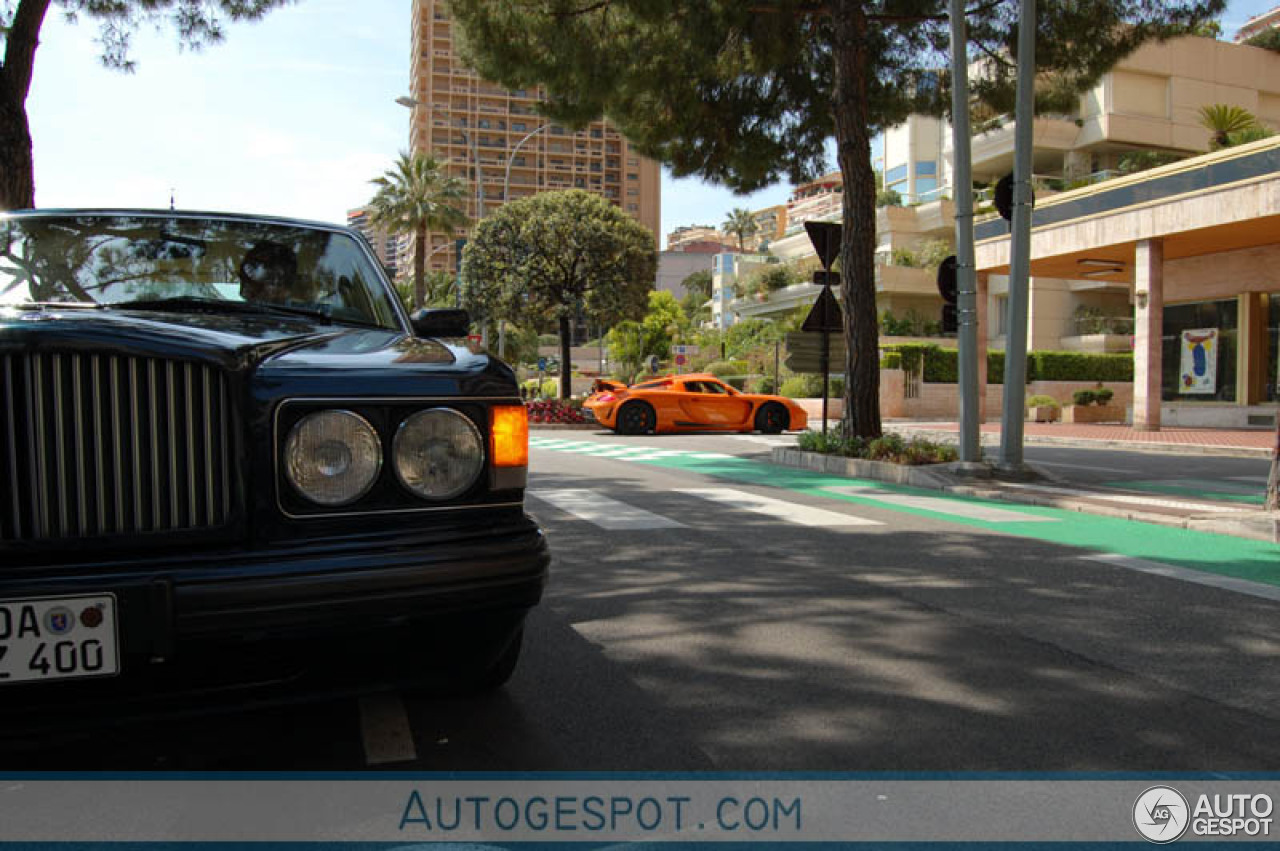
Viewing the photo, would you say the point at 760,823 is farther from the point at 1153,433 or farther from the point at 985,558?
the point at 1153,433

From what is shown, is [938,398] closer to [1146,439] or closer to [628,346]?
[1146,439]

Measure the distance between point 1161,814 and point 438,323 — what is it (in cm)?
284

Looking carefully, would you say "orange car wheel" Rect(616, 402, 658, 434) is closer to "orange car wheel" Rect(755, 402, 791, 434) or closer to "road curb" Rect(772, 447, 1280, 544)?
"orange car wheel" Rect(755, 402, 791, 434)

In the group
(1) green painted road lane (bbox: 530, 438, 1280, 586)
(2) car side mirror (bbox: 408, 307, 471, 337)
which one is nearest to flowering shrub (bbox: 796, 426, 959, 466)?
(1) green painted road lane (bbox: 530, 438, 1280, 586)

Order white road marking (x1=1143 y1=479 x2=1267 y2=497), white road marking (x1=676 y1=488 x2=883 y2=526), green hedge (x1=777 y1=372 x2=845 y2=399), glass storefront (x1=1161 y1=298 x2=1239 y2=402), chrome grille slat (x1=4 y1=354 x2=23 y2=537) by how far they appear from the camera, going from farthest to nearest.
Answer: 1. green hedge (x1=777 y1=372 x2=845 y2=399)
2. glass storefront (x1=1161 y1=298 x2=1239 y2=402)
3. white road marking (x1=1143 y1=479 x2=1267 y2=497)
4. white road marking (x1=676 y1=488 x2=883 y2=526)
5. chrome grille slat (x1=4 y1=354 x2=23 y2=537)

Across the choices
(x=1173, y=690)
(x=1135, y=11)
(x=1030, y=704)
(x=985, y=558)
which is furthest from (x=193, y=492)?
(x=1135, y=11)

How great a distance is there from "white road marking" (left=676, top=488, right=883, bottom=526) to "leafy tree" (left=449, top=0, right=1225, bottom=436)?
14.7 feet

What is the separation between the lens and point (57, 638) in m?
2.03

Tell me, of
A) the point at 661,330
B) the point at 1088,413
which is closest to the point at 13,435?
the point at 1088,413

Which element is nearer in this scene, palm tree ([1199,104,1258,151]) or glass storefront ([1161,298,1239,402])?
glass storefront ([1161,298,1239,402])

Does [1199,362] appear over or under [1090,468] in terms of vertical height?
over

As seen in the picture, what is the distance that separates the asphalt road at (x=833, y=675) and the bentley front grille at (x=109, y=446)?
1.58ft

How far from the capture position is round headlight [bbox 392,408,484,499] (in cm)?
248

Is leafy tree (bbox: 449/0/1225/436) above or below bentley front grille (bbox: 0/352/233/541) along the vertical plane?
above
